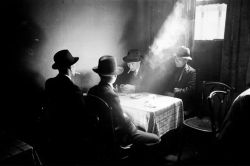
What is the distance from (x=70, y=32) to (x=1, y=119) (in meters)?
2.50

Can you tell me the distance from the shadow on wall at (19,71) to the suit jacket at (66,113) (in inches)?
43.8

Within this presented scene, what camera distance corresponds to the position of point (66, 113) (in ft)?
11.5

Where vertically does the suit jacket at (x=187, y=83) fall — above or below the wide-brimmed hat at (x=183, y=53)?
below

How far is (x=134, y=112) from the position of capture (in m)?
3.95

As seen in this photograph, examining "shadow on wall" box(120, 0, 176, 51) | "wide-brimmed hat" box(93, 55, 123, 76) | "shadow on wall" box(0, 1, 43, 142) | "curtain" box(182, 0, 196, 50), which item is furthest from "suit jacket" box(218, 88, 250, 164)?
"shadow on wall" box(120, 0, 176, 51)

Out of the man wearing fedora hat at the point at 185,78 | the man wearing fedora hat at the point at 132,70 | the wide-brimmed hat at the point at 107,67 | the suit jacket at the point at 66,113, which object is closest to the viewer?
the suit jacket at the point at 66,113

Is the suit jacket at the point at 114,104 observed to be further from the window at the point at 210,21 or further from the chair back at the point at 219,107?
the window at the point at 210,21

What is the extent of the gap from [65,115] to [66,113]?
34 millimetres

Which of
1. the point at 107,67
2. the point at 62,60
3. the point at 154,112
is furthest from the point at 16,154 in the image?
the point at 154,112

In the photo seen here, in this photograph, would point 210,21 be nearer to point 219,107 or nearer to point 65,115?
point 219,107

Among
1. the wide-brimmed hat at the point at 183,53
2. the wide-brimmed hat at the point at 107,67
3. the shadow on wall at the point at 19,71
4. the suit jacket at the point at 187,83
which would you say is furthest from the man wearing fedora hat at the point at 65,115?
the wide-brimmed hat at the point at 183,53

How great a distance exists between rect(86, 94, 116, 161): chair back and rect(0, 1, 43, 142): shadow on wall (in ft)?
6.05

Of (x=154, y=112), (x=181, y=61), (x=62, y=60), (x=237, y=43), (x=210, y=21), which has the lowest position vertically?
(x=154, y=112)

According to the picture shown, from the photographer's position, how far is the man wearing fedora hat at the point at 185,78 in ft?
18.3
